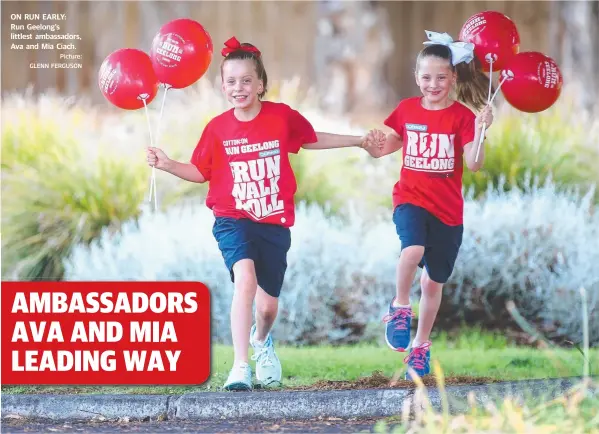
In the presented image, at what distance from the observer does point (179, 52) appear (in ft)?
17.6

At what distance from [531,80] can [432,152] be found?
57 cm

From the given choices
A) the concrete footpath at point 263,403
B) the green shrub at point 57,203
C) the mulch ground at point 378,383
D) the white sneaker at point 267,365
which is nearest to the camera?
the concrete footpath at point 263,403

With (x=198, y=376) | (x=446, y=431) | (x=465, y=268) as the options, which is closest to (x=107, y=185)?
(x=198, y=376)

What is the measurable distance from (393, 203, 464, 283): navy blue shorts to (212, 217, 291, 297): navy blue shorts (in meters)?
0.54

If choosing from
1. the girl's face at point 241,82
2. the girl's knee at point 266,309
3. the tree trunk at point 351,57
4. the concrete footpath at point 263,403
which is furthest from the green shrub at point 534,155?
the concrete footpath at point 263,403

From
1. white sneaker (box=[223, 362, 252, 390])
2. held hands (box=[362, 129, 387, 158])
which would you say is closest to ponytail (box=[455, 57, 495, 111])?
held hands (box=[362, 129, 387, 158])

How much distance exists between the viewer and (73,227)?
6.92m

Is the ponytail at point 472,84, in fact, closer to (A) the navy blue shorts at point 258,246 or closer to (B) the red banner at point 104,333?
(A) the navy blue shorts at point 258,246

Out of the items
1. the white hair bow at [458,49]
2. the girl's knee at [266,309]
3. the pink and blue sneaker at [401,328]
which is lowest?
the pink and blue sneaker at [401,328]

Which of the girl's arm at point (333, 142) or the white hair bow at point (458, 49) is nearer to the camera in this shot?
the white hair bow at point (458, 49)

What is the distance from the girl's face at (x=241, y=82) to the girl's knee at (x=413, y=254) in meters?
0.98

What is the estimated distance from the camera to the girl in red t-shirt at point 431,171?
5.29 metres

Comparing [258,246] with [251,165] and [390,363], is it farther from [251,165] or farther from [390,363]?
[390,363]

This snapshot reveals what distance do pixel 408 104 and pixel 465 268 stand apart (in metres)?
1.65
